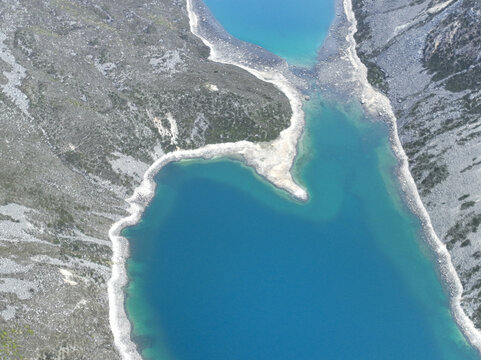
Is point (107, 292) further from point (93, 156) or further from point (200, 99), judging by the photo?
point (200, 99)

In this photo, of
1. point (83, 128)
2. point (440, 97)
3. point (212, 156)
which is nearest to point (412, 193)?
point (440, 97)

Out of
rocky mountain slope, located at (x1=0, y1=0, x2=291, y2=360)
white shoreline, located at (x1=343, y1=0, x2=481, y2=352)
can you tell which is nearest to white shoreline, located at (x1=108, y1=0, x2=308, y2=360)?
rocky mountain slope, located at (x1=0, y1=0, x2=291, y2=360)

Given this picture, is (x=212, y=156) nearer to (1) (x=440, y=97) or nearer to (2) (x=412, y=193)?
(2) (x=412, y=193)

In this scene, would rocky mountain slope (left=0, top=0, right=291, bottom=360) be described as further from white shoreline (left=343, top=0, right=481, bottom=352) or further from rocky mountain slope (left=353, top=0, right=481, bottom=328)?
rocky mountain slope (left=353, top=0, right=481, bottom=328)

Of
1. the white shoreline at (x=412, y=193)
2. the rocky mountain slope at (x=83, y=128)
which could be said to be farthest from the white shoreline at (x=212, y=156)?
the white shoreline at (x=412, y=193)

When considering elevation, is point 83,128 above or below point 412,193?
below
